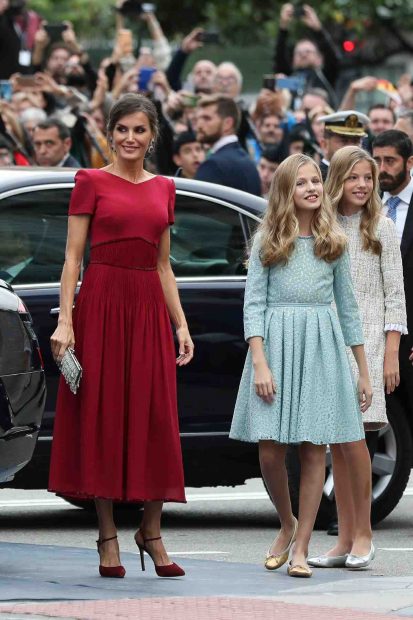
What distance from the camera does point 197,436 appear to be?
952cm

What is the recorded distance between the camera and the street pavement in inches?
268

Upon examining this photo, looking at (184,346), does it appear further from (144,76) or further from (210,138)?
(144,76)

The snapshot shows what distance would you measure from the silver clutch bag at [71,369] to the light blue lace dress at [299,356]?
2.89 ft

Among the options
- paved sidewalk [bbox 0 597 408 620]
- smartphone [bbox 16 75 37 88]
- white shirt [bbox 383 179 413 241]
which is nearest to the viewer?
paved sidewalk [bbox 0 597 408 620]

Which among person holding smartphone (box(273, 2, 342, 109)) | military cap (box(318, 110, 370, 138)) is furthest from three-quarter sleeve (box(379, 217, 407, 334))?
person holding smartphone (box(273, 2, 342, 109))

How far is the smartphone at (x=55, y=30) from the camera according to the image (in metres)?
18.6

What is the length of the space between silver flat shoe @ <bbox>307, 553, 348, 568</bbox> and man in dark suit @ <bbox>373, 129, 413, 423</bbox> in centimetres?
154

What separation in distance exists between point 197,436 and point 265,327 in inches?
65.6

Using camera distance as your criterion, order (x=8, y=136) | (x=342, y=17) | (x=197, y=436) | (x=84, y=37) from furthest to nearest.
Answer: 1. (x=84, y=37)
2. (x=342, y=17)
3. (x=8, y=136)
4. (x=197, y=436)

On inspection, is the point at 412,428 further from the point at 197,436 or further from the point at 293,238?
the point at 293,238

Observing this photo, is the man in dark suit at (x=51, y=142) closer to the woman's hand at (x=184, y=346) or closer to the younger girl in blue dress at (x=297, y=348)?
the younger girl in blue dress at (x=297, y=348)

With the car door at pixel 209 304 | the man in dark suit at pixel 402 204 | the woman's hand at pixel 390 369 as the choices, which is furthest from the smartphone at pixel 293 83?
the woman's hand at pixel 390 369

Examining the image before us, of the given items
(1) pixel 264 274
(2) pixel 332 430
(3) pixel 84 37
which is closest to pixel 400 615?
(2) pixel 332 430

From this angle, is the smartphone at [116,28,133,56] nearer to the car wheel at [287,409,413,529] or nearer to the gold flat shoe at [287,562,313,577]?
the car wheel at [287,409,413,529]
